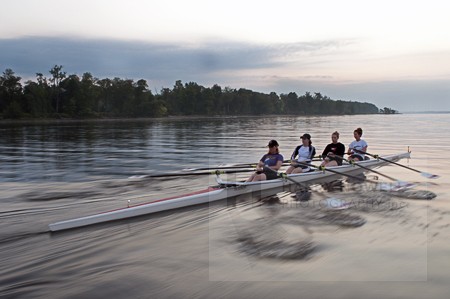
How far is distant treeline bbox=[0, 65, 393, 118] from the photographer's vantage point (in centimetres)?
8411

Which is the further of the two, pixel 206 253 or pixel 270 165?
pixel 270 165

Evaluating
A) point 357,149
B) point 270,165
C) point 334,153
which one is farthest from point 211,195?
point 357,149

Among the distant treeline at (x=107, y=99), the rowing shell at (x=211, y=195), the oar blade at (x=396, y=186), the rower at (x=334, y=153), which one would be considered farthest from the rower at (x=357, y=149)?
the distant treeline at (x=107, y=99)

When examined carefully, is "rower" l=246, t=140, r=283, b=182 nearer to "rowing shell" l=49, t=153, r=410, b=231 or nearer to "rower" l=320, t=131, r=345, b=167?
"rowing shell" l=49, t=153, r=410, b=231

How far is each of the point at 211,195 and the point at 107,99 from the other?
397ft

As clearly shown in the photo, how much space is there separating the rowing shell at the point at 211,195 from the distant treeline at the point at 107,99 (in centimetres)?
8643

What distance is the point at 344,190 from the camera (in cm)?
996

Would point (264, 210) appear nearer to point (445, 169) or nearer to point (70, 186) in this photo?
point (70, 186)

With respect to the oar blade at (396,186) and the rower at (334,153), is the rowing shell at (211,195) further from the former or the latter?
the oar blade at (396,186)

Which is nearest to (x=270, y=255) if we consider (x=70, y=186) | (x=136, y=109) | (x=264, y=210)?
(x=264, y=210)

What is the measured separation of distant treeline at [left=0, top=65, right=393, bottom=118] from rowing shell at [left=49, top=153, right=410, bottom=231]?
86.4 m

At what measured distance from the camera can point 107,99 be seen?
392 ft

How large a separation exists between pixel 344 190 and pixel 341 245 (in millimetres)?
4449

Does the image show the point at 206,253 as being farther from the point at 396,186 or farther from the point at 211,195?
the point at 396,186
